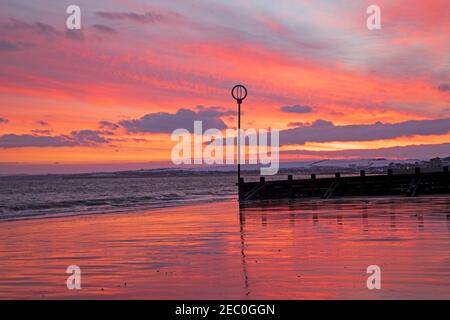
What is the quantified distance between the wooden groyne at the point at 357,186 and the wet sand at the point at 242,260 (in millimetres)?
18728

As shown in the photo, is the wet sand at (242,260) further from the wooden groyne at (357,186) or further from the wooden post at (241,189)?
the wooden post at (241,189)

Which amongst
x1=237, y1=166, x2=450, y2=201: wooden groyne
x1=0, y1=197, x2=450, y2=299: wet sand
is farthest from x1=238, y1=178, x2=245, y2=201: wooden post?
x1=0, y1=197, x2=450, y2=299: wet sand

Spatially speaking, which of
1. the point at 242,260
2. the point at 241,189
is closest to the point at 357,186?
the point at 241,189

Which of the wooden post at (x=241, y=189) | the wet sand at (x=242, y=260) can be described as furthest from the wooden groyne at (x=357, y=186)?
the wet sand at (x=242, y=260)

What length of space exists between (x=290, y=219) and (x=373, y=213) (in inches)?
161

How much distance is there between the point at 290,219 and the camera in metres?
26.9

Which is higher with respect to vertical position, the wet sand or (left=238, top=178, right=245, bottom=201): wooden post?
(left=238, top=178, right=245, bottom=201): wooden post

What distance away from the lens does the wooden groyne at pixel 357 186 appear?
43.2 m

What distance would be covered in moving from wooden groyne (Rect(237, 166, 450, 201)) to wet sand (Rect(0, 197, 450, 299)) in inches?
737

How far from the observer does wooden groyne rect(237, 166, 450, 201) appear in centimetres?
4316

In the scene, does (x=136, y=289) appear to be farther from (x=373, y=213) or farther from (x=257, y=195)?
(x=257, y=195)

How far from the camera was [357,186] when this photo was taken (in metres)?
45.5

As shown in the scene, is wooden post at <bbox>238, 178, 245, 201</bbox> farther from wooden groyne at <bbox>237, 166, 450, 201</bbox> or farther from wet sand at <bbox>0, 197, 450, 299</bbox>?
wet sand at <bbox>0, 197, 450, 299</bbox>
